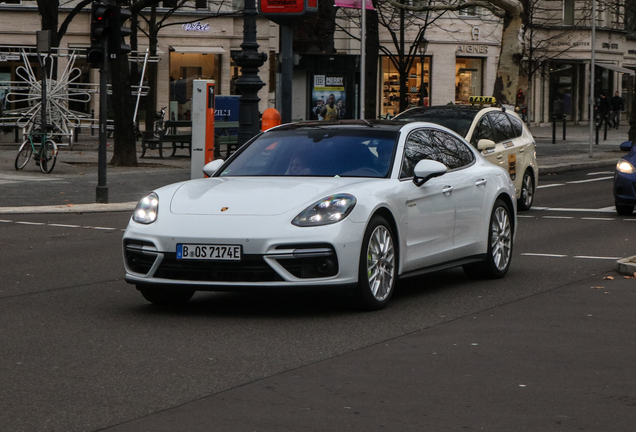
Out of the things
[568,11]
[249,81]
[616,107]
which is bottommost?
[249,81]

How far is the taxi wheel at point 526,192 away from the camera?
17344 millimetres

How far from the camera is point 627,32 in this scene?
69000 millimetres

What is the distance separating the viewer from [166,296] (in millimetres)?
8461

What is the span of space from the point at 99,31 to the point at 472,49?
42.4m

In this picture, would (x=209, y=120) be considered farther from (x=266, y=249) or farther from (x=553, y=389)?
(x=553, y=389)

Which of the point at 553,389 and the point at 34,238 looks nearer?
the point at 553,389

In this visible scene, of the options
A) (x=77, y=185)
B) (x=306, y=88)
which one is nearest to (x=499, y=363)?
(x=77, y=185)

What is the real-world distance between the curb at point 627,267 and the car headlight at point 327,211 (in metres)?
3.45

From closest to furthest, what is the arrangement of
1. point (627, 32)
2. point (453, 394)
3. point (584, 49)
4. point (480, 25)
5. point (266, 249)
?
point (453, 394) → point (266, 249) → point (480, 25) → point (584, 49) → point (627, 32)

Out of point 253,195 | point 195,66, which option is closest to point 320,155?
point 253,195

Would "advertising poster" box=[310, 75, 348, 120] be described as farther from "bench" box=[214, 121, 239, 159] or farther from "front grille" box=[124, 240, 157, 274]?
"front grille" box=[124, 240, 157, 274]

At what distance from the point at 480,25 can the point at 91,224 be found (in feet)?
149

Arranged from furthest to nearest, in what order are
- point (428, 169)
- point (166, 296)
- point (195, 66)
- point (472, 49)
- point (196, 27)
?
1. point (472, 49)
2. point (195, 66)
3. point (196, 27)
4. point (428, 169)
5. point (166, 296)

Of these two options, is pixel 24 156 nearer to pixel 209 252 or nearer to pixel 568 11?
pixel 209 252
